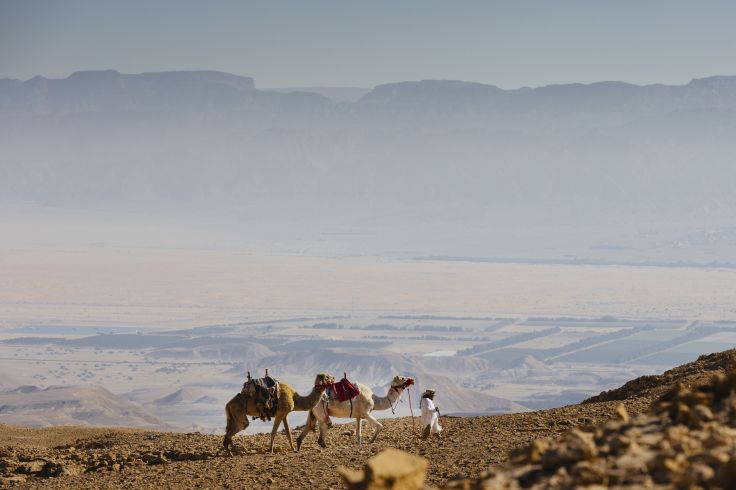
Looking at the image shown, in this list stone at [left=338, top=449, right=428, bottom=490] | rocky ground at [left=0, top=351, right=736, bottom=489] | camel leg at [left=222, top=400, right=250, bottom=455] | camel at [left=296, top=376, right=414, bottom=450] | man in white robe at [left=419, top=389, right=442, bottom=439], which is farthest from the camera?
man in white robe at [left=419, top=389, right=442, bottom=439]

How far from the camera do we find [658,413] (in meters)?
9.89

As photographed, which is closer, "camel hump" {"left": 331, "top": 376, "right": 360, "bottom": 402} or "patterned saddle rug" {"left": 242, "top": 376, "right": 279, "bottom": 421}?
"patterned saddle rug" {"left": 242, "top": 376, "right": 279, "bottom": 421}

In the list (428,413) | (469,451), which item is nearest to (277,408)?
(428,413)

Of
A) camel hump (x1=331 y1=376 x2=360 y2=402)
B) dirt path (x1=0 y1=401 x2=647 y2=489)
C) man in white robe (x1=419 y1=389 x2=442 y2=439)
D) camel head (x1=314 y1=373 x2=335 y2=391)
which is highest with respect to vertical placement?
camel head (x1=314 y1=373 x2=335 y2=391)

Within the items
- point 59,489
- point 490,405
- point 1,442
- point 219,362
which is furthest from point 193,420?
point 59,489

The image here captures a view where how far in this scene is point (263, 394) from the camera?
19.7 metres

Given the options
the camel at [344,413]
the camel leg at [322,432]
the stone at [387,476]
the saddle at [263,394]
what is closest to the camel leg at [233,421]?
the saddle at [263,394]

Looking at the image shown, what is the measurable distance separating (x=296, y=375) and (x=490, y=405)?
1724 inches

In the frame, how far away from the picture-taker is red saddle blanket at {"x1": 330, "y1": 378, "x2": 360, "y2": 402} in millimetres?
20359

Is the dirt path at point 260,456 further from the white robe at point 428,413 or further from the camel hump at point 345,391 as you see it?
the camel hump at point 345,391

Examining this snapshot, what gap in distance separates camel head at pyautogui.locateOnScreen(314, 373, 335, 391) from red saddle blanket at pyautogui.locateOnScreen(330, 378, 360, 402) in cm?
13

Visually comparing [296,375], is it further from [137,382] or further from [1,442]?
[1,442]

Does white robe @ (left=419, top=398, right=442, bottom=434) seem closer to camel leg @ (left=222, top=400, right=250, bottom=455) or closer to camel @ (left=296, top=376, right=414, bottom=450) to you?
camel @ (left=296, top=376, right=414, bottom=450)

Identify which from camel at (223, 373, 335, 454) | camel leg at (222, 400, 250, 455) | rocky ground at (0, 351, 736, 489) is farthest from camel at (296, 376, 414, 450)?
camel leg at (222, 400, 250, 455)
